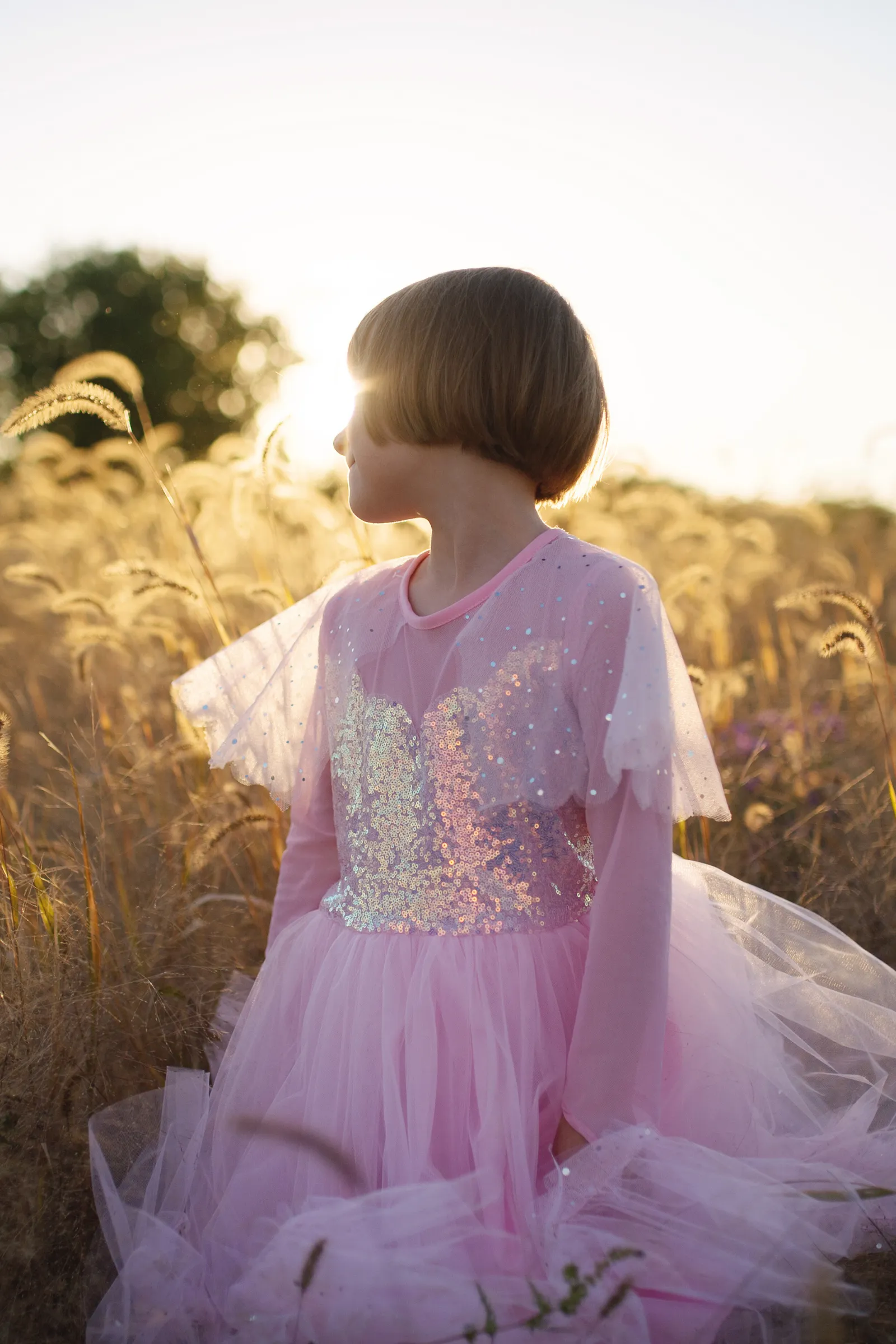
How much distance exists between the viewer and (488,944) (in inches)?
53.3

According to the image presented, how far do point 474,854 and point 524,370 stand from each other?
2.13 feet

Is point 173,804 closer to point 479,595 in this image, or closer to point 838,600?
point 479,595

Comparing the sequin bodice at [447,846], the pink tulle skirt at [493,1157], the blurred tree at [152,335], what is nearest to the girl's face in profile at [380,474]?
the sequin bodice at [447,846]

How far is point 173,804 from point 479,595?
152cm

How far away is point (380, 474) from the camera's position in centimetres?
142

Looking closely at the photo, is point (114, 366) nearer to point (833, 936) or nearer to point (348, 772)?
point (348, 772)

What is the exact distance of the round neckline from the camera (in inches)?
53.9

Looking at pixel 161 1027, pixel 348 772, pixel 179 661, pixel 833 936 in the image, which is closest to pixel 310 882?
pixel 348 772

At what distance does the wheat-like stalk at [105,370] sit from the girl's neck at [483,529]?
101 cm

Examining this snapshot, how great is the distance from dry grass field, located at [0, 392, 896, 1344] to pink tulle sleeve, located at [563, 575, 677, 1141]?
399mm

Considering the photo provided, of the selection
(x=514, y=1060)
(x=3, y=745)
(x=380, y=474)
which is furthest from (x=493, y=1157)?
(x=3, y=745)

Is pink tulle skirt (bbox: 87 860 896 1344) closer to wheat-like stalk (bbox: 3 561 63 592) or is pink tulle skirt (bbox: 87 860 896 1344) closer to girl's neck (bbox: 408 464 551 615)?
girl's neck (bbox: 408 464 551 615)

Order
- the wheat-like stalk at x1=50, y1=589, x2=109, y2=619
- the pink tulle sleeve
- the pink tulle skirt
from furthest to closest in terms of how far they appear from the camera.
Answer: the wheat-like stalk at x1=50, y1=589, x2=109, y2=619 < the pink tulle sleeve < the pink tulle skirt

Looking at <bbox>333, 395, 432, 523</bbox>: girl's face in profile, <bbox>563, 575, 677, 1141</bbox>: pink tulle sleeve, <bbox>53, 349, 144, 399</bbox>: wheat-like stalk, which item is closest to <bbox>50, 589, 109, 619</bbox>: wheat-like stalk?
<bbox>53, 349, 144, 399</bbox>: wheat-like stalk
